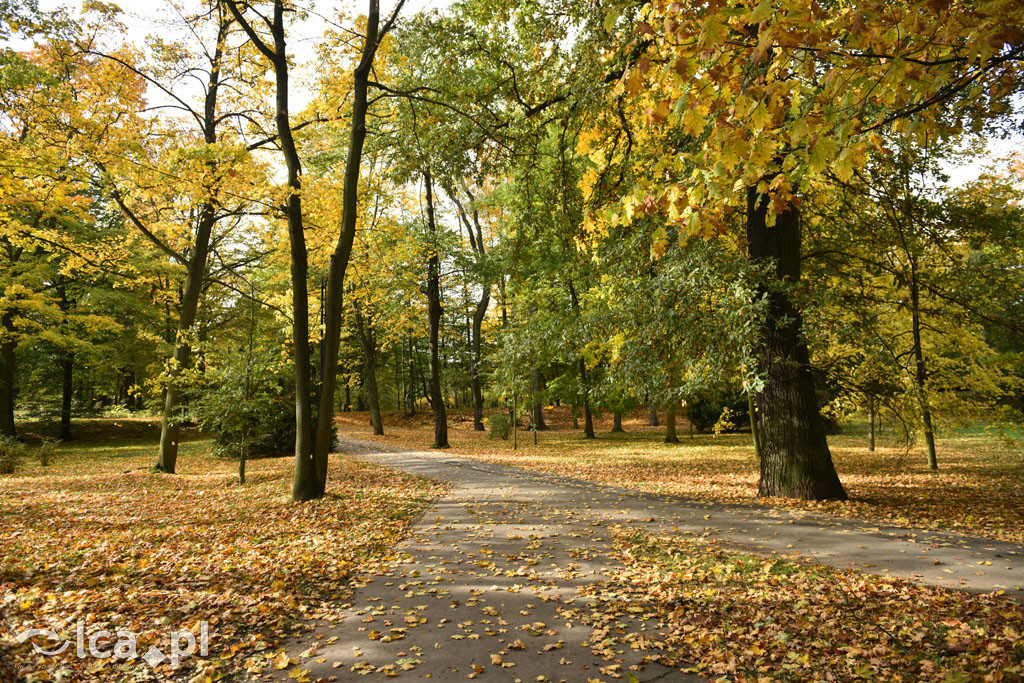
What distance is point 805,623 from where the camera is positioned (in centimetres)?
383

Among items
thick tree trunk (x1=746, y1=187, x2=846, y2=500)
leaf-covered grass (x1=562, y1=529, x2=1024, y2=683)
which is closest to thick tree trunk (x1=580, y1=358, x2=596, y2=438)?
thick tree trunk (x1=746, y1=187, x2=846, y2=500)

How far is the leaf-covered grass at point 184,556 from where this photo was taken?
3773mm

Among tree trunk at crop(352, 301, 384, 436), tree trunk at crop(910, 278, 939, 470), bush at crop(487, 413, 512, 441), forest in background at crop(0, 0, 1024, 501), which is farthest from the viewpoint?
tree trunk at crop(352, 301, 384, 436)

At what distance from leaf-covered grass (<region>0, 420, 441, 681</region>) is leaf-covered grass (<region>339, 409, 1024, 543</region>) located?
523cm

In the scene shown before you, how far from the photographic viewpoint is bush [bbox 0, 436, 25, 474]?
10144mm

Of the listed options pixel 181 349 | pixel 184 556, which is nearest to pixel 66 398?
pixel 181 349

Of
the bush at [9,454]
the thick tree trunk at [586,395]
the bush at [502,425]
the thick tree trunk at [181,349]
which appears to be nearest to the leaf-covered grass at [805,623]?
the thick tree trunk at [181,349]

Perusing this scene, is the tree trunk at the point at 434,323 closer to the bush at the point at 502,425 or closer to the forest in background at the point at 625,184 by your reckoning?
the bush at the point at 502,425

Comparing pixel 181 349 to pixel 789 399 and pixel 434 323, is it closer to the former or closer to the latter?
pixel 434 323

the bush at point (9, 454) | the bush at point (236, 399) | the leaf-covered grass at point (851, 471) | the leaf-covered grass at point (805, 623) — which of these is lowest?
the leaf-covered grass at point (851, 471)

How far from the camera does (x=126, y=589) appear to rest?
15.0 feet

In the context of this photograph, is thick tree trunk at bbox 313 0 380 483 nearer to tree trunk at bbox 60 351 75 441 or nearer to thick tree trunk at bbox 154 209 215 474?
thick tree trunk at bbox 154 209 215 474

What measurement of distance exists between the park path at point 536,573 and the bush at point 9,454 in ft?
27.9

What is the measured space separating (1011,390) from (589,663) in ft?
47.5
